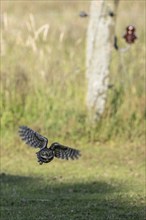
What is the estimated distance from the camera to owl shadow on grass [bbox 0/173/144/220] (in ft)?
30.3

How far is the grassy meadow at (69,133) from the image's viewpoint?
10023 mm

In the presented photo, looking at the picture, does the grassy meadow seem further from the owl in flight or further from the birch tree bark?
the owl in flight

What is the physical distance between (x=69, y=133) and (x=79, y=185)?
10.0 feet

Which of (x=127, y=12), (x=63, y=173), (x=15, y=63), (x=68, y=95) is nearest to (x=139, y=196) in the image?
(x=63, y=173)

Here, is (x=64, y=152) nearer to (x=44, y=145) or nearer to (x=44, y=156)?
(x=44, y=145)

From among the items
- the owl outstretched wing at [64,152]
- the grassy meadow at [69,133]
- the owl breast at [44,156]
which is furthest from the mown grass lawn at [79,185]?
the owl breast at [44,156]

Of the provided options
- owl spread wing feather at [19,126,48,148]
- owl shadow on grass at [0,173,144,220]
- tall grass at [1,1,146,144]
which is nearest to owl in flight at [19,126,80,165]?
A: owl spread wing feather at [19,126,48,148]

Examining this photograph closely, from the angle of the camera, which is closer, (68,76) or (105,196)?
(105,196)

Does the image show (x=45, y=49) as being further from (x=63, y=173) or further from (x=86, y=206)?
(x=86, y=206)

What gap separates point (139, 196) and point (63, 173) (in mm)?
2070

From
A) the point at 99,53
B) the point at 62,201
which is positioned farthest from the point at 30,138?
the point at 99,53

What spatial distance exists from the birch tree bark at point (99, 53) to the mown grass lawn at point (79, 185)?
864 millimetres

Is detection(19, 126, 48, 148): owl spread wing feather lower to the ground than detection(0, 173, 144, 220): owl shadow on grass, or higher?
higher

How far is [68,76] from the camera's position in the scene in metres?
15.2
